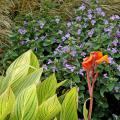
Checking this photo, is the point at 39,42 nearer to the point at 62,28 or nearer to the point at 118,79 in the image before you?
the point at 62,28

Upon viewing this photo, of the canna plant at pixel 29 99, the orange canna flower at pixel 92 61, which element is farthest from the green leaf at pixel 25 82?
the orange canna flower at pixel 92 61

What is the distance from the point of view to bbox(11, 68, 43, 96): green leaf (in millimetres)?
1769

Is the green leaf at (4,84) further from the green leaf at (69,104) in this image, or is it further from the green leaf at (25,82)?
the green leaf at (69,104)

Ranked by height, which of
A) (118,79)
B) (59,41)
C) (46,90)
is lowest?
(118,79)

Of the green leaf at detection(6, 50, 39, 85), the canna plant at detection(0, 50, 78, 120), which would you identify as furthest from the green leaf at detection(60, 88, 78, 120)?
the green leaf at detection(6, 50, 39, 85)

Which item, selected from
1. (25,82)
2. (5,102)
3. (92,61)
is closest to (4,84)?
(25,82)

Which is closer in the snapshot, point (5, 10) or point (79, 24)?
point (79, 24)

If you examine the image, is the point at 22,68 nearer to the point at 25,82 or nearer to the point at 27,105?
the point at 25,82

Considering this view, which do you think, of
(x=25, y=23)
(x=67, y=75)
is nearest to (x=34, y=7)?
(x=25, y=23)

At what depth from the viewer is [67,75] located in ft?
9.18

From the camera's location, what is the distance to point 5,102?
1.56 metres

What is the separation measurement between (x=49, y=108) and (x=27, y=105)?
10 centimetres

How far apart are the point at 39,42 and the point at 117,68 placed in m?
0.74

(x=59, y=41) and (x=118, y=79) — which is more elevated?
(x=59, y=41)
